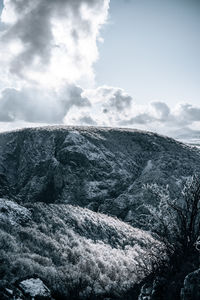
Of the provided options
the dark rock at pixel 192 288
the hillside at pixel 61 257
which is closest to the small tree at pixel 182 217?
the hillside at pixel 61 257

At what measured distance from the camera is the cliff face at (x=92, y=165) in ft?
155

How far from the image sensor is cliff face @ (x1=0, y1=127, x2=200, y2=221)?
47.2 meters

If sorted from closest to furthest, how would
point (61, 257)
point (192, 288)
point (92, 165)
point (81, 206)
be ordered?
1. point (192, 288)
2. point (61, 257)
3. point (81, 206)
4. point (92, 165)

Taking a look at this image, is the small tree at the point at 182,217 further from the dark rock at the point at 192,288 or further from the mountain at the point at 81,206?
the dark rock at the point at 192,288

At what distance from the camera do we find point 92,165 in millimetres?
53438

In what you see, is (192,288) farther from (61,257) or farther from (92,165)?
(92,165)

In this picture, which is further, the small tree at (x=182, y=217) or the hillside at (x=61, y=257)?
the small tree at (x=182, y=217)

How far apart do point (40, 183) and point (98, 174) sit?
41.5ft

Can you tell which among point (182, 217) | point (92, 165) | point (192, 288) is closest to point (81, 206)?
point (92, 165)

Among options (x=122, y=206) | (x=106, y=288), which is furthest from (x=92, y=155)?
(x=106, y=288)

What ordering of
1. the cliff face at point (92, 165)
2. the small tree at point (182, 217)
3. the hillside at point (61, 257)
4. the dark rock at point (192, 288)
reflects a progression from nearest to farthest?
the dark rock at point (192, 288) < the hillside at point (61, 257) < the small tree at point (182, 217) < the cliff face at point (92, 165)

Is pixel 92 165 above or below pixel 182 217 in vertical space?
above

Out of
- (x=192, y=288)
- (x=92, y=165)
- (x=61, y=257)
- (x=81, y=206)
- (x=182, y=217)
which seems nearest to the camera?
(x=192, y=288)

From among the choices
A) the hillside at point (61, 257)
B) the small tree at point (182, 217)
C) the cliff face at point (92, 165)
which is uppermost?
the cliff face at point (92, 165)
